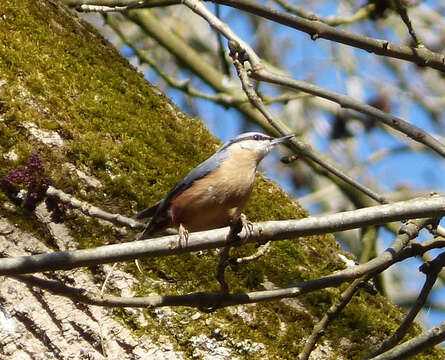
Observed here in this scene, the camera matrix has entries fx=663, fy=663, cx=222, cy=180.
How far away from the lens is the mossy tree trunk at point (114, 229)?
2484mm

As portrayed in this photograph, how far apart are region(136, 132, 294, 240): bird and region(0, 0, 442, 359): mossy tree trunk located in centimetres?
10

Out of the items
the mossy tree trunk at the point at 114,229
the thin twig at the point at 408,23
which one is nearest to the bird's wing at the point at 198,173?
the mossy tree trunk at the point at 114,229

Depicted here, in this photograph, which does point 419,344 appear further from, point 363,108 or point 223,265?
point 363,108

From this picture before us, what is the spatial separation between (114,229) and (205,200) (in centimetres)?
40

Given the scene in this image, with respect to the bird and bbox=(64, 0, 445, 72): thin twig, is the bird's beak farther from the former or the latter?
bbox=(64, 0, 445, 72): thin twig

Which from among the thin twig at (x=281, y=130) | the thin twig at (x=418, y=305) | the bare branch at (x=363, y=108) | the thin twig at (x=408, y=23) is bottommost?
the thin twig at (x=418, y=305)

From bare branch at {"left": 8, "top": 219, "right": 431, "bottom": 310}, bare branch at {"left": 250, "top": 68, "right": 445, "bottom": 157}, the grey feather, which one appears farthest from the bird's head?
bare branch at {"left": 8, "top": 219, "right": 431, "bottom": 310}

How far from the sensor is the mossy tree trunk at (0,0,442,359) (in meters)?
2.48

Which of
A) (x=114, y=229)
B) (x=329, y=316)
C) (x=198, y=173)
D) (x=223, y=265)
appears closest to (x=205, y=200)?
(x=198, y=173)

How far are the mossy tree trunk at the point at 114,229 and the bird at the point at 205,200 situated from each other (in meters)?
0.10

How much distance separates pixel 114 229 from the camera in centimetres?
269

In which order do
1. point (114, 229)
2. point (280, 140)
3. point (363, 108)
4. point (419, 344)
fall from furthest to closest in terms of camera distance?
point (280, 140), point (114, 229), point (363, 108), point (419, 344)

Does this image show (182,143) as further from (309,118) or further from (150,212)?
(309,118)

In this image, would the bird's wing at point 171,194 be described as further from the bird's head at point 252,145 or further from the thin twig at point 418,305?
the thin twig at point 418,305
